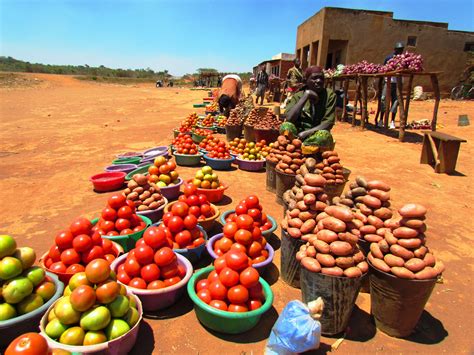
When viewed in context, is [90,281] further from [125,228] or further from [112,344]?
[125,228]

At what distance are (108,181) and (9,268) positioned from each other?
353 centimetres

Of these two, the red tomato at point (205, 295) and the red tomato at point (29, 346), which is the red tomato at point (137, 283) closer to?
the red tomato at point (205, 295)

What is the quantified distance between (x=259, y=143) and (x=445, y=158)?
447cm

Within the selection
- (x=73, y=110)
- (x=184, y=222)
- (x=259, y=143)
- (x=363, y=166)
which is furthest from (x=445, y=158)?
(x=73, y=110)

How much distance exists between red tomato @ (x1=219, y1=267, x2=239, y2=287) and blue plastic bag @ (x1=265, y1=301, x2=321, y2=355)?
0.49 m

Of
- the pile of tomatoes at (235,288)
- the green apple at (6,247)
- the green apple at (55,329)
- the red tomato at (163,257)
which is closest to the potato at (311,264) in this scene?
the pile of tomatoes at (235,288)

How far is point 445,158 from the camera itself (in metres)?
7.19

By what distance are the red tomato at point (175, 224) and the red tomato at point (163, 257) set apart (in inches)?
22.4

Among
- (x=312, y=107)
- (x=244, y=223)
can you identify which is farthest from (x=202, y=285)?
(x=312, y=107)

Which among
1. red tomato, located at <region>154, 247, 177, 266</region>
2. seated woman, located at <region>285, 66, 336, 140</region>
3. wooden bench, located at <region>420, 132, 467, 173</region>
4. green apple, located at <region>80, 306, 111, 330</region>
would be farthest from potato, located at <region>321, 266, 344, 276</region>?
wooden bench, located at <region>420, 132, 467, 173</region>

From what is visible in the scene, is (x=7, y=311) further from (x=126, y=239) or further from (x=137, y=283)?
(x=126, y=239)

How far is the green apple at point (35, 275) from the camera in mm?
2361

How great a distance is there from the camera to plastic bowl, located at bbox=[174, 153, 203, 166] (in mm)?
7281

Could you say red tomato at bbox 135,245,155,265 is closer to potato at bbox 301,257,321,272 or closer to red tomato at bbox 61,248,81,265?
red tomato at bbox 61,248,81,265
